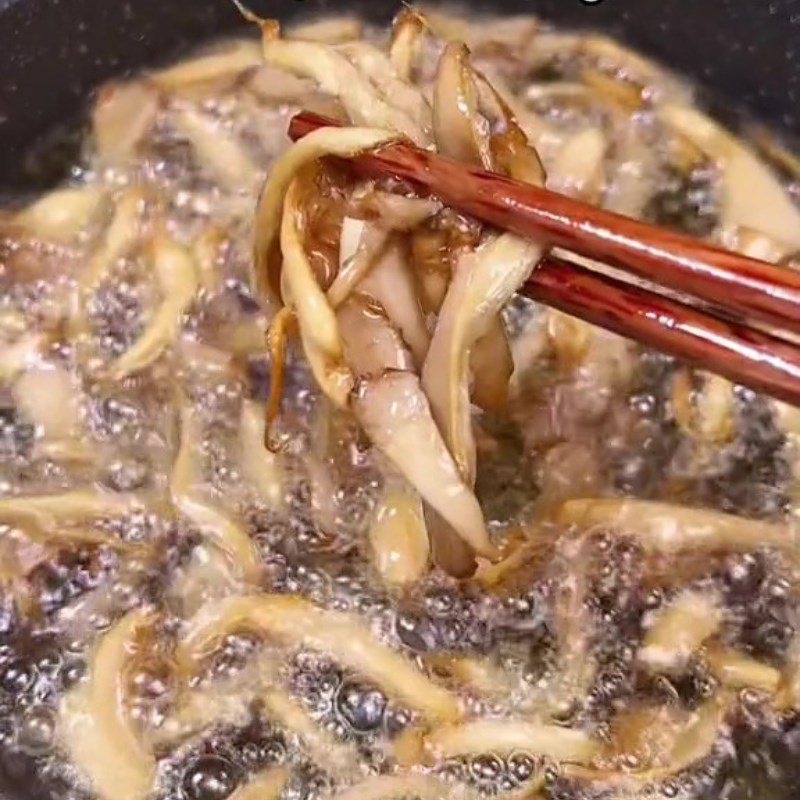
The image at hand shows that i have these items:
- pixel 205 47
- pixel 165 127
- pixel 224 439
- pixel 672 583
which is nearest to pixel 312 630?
pixel 224 439

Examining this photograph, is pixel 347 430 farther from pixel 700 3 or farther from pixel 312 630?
pixel 700 3

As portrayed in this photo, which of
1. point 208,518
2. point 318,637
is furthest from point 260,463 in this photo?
point 318,637

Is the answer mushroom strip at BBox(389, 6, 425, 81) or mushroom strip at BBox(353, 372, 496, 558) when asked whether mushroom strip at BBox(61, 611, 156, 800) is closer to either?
mushroom strip at BBox(353, 372, 496, 558)

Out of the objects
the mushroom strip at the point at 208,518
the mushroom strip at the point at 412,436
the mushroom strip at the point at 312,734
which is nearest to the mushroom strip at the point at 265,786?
the mushroom strip at the point at 312,734

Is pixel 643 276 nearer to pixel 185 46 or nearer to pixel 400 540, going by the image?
pixel 400 540

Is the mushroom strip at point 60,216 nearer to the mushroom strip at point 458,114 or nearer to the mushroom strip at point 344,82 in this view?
the mushroom strip at point 344,82
